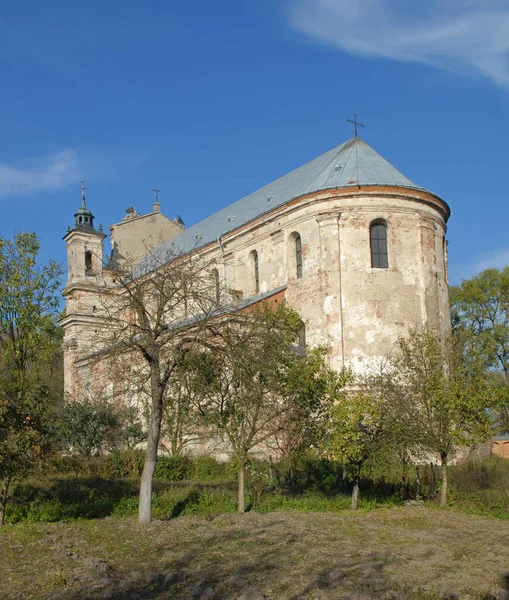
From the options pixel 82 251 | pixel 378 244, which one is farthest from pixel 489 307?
pixel 82 251

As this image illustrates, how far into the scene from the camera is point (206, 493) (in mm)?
19812

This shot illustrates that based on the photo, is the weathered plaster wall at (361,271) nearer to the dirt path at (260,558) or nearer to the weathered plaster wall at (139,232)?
the dirt path at (260,558)

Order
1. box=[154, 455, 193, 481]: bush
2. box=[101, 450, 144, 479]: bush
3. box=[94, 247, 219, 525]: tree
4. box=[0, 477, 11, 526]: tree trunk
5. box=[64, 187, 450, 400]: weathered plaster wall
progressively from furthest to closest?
1. box=[64, 187, 450, 400]: weathered plaster wall
2. box=[154, 455, 193, 481]: bush
3. box=[101, 450, 144, 479]: bush
4. box=[94, 247, 219, 525]: tree
5. box=[0, 477, 11, 526]: tree trunk

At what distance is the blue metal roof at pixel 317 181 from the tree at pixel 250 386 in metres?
9.88

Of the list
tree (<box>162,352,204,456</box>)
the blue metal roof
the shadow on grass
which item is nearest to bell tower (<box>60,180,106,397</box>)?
the blue metal roof

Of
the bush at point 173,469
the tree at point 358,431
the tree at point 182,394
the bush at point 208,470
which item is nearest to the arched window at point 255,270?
the bush at point 208,470

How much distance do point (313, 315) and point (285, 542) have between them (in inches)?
627

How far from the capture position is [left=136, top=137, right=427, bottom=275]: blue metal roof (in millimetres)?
30953

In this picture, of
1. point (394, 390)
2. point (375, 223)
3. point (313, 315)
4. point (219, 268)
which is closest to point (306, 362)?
point (394, 390)

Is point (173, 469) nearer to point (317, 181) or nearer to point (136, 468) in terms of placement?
point (136, 468)

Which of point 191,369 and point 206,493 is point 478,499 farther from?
point 191,369

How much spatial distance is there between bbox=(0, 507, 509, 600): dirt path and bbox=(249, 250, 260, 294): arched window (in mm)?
16457

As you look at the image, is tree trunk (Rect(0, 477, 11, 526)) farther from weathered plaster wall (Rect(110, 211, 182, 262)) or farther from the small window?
weathered plaster wall (Rect(110, 211, 182, 262))

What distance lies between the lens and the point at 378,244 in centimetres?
3047
